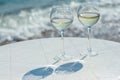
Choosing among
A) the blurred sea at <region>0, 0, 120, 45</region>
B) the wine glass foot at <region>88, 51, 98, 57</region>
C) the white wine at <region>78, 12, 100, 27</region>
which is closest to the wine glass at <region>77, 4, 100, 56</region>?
the white wine at <region>78, 12, 100, 27</region>

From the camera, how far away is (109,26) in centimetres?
413

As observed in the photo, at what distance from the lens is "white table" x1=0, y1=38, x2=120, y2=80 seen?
1.18 metres

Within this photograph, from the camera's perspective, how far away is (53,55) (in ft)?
4.58

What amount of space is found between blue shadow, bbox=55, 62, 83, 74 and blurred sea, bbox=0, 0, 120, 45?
7.74 feet

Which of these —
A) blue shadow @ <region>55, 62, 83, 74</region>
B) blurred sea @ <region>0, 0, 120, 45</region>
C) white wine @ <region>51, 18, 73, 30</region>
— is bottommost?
blurred sea @ <region>0, 0, 120, 45</region>

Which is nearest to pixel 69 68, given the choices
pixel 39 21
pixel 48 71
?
pixel 48 71

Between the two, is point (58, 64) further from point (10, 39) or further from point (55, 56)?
point (10, 39)

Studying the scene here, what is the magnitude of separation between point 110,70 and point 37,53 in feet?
1.20

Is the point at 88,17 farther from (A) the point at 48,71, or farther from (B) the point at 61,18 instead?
(A) the point at 48,71

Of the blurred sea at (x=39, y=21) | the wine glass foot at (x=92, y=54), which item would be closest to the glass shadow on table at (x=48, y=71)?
the wine glass foot at (x=92, y=54)

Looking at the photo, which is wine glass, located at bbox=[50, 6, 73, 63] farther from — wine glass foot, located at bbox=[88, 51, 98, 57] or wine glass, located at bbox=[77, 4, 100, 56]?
wine glass foot, located at bbox=[88, 51, 98, 57]

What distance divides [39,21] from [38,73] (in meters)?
3.53

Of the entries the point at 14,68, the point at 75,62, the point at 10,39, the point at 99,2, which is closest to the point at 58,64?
the point at 75,62

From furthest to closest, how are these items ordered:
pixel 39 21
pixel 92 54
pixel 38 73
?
pixel 39 21
pixel 92 54
pixel 38 73
